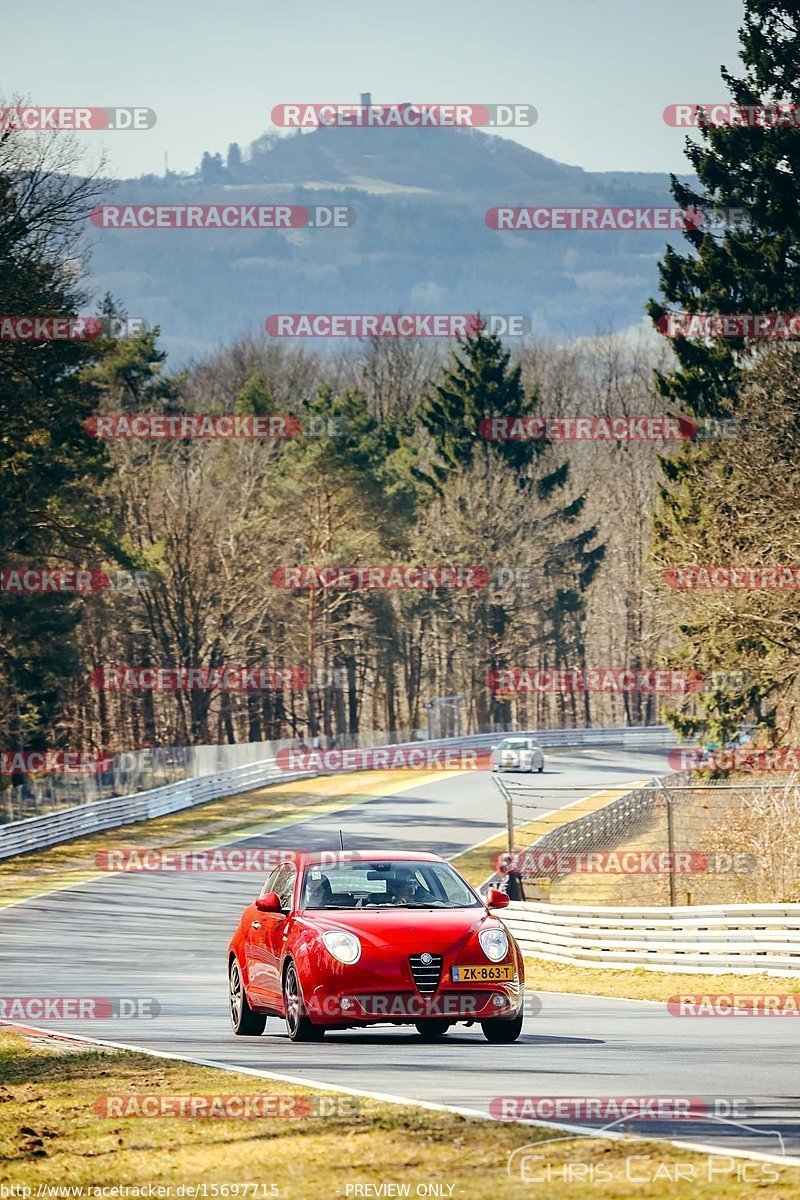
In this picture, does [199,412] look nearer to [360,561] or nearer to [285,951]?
[360,561]

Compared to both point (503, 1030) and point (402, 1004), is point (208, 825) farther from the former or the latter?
point (402, 1004)

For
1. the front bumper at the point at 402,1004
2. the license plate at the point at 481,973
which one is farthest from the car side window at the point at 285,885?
the license plate at the point at 481,973

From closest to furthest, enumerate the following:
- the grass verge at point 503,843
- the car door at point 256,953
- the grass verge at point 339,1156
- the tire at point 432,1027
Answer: the grass verge at point 339,1156, the tire at point 432,1027, the car door at point 256,953, the grass verge at point 503,843

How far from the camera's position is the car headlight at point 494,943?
13195 millimetres

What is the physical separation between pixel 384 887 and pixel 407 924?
35.0 inches

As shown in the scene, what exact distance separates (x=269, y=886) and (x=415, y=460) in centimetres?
7371

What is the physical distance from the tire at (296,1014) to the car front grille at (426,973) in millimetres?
945

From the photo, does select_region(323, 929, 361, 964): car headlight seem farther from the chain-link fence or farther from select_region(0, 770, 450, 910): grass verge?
select_region(0, 770, 450, 910): grass verge

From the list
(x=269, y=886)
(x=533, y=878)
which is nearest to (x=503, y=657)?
(x=533, y=878)

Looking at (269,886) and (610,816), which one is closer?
(269,886)

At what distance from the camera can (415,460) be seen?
88.4 metres

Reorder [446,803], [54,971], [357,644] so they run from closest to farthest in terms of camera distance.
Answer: [54,971]
[446,803]
[357,644]

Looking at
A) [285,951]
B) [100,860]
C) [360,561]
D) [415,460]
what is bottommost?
[100,860]

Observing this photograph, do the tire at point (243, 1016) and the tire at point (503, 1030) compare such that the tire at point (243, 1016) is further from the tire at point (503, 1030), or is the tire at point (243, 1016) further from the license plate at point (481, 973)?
the license plate at point (481, 973)
